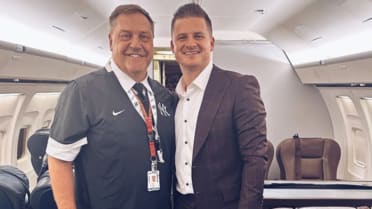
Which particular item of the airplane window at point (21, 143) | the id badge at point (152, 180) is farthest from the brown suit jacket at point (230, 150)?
the airplane window at point (21, 143)

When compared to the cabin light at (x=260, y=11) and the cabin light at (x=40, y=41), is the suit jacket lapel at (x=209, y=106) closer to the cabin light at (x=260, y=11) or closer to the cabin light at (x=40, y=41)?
the cabin light at (x=40, y=41)

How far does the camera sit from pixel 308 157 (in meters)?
5.64

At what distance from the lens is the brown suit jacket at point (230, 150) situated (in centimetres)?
190

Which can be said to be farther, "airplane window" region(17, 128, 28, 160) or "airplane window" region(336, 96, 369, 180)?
"airplane window" region(17, 128, 28, 160)

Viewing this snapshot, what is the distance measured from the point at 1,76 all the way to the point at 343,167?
5.14 m

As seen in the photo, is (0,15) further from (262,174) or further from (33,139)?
(262,174)

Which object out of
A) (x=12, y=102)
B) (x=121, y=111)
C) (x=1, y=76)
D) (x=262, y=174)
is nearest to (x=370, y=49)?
(x=262, y=174)

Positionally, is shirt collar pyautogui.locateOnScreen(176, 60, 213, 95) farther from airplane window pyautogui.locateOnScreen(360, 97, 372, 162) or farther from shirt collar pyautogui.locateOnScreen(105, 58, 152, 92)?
airplane window pyautogui.locateOnScreen(360, 97, 372, 162)

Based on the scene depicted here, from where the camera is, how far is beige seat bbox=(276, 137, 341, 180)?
216 inches

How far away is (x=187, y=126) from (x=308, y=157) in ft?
13.4

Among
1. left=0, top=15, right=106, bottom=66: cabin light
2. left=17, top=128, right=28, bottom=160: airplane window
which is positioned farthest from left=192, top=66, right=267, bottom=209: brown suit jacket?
left=17, top=128, right=28, bottom=160: airplane window

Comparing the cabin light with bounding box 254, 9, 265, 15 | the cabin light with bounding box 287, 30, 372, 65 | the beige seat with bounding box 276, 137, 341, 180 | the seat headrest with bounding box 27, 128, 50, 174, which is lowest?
the beige seat with bounding box 276, 137, 341, 180

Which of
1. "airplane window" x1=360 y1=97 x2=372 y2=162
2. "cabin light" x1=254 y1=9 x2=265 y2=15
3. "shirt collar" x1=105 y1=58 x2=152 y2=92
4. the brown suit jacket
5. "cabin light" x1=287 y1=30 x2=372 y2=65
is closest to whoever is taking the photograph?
the brown suit jacket

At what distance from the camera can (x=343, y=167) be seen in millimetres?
6422
